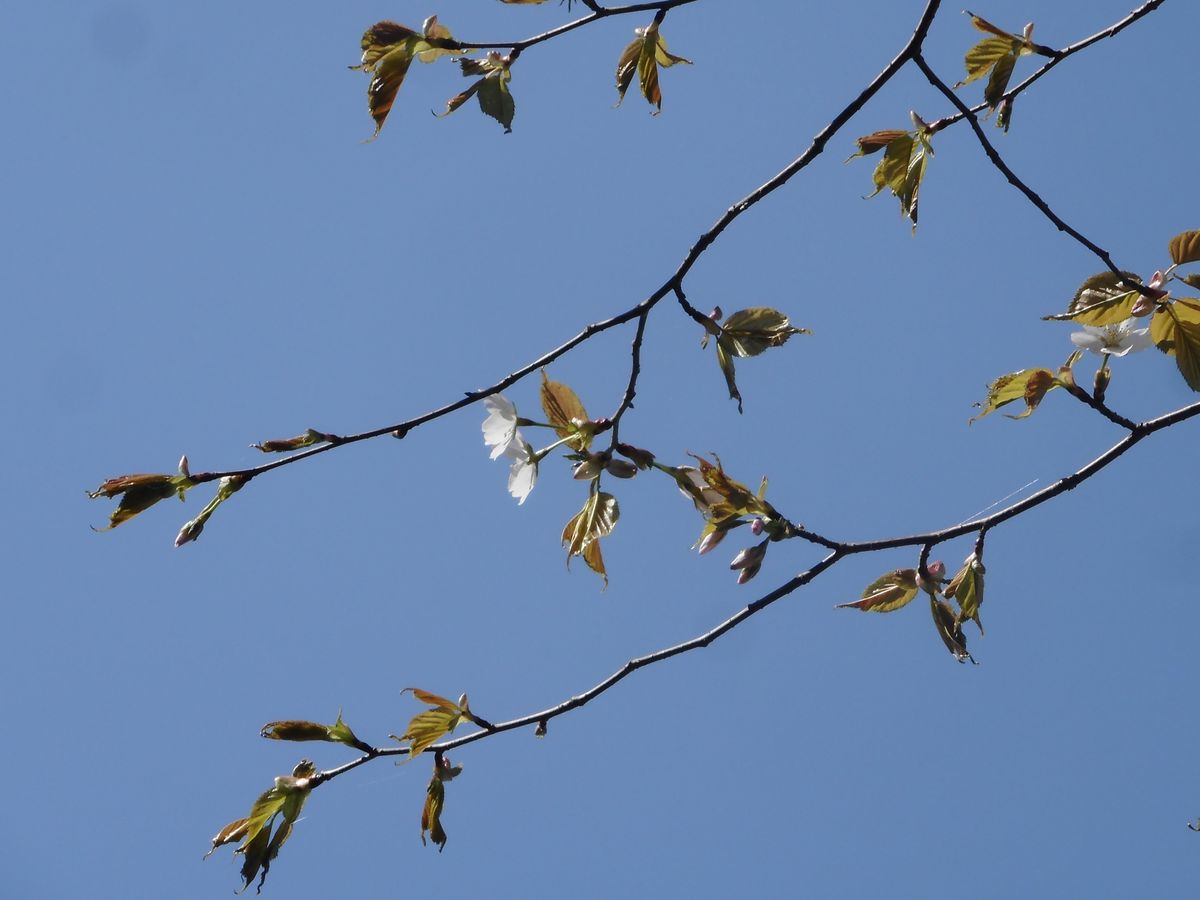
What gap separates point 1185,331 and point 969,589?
0.48 metres

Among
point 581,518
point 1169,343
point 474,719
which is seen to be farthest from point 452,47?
point 1169,343

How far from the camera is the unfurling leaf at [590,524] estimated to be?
1568 millimetres

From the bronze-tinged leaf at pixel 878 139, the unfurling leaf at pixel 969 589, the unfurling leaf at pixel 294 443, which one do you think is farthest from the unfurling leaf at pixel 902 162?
the unfurling leaf at pixel 294 443

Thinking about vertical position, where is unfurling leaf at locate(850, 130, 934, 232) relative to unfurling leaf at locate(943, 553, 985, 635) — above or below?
above

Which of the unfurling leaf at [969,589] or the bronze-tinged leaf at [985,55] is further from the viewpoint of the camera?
the bronze-tinged leaf at [985,55]

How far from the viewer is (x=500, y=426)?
1.64 meters

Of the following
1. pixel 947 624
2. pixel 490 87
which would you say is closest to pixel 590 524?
pixel 947 624

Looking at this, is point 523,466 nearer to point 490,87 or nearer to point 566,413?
point 566,413

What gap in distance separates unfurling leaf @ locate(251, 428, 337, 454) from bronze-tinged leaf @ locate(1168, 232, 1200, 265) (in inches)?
47.5

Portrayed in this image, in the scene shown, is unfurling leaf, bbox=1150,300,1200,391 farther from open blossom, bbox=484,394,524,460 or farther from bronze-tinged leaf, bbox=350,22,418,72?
bronze-tinged leaf, bbox=350,22,418,72

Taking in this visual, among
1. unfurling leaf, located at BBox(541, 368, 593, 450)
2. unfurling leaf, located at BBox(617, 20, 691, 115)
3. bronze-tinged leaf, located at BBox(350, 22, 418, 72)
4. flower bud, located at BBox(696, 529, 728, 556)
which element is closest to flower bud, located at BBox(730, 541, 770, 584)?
flower bud, located at BBox(696, 529, 728, 556)

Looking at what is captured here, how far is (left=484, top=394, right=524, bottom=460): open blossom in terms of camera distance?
1.63 m

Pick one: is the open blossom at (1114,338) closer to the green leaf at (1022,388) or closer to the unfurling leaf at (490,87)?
the green leaf at (1022,388)

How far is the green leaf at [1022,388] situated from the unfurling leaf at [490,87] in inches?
34.8
